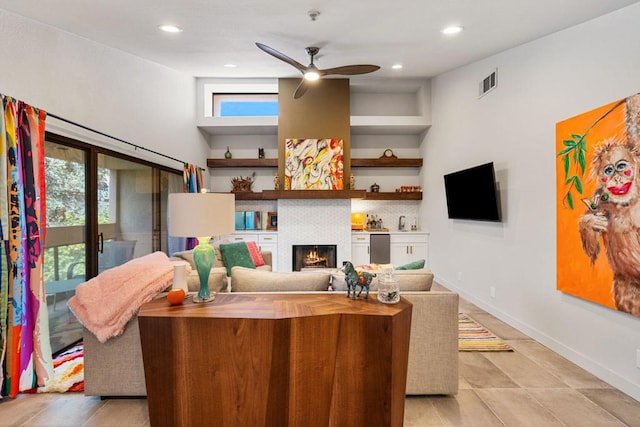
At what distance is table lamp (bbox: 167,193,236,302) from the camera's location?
6.94 feet

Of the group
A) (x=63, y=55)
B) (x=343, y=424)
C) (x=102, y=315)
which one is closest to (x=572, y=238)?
(x=343, y=424)

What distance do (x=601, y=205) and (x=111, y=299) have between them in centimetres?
359

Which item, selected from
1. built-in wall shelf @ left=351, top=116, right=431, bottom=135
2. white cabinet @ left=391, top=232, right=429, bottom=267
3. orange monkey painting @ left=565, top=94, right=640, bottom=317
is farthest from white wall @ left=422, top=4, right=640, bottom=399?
white cabinet @ left=391, top=232, right=429, bottom=267

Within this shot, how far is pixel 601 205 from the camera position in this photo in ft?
8.66

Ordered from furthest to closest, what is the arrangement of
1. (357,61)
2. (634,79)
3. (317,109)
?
(317,109) → (357,61) → (634,79)

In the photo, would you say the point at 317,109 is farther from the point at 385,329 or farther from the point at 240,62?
the point at 385,329

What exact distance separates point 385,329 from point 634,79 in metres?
2.53

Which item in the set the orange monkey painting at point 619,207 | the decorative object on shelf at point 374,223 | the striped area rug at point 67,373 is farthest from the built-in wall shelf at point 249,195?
the orange monkey painting at point 619,207

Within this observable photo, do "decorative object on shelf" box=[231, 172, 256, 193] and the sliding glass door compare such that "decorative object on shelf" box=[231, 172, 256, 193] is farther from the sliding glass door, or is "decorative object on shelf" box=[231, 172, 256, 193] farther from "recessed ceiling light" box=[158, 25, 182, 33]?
"recessed ceiling light" box=[158, 25, 182, 33]

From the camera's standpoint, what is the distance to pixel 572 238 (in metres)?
2.93

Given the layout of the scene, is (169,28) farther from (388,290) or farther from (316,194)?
(388,290)

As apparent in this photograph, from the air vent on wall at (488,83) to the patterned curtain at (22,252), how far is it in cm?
447

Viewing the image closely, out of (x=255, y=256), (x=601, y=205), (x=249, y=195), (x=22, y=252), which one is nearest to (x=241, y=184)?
(x=249, y=195)

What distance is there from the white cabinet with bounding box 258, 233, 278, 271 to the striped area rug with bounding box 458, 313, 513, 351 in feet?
10.6
